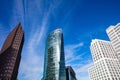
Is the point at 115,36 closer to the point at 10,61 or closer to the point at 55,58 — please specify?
the point at 55,58

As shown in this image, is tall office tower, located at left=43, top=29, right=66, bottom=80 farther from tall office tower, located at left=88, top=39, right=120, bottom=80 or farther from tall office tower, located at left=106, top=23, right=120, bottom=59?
tall office tower, located at left=106, top=23, right=120, bottom=59

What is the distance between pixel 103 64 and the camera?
170 m

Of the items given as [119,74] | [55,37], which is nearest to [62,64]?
[55,37]

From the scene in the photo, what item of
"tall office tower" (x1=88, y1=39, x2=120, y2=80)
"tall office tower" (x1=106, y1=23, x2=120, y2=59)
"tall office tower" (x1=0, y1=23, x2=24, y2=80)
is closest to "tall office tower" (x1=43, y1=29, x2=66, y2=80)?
"tall office tower" (x1=0, y1=23, x2=24, y2=80)

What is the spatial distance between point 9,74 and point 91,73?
361 ft

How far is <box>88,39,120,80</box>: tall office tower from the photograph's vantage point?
6353 inches

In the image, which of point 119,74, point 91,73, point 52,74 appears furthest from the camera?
point 91,73

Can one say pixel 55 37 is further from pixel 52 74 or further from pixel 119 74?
pixel 119 74

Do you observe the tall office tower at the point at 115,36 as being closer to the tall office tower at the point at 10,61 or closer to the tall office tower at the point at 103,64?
the tall office tower at the point at 103,64

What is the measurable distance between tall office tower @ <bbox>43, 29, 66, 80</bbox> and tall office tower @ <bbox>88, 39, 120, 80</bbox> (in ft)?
194

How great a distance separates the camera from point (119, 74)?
164 m

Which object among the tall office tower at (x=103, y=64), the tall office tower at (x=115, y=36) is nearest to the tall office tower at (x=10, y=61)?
the tall office tower at (x=103, y=64)

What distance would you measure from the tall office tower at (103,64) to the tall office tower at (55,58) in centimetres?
5917

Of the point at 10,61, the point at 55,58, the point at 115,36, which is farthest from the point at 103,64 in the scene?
the point at 10,61
